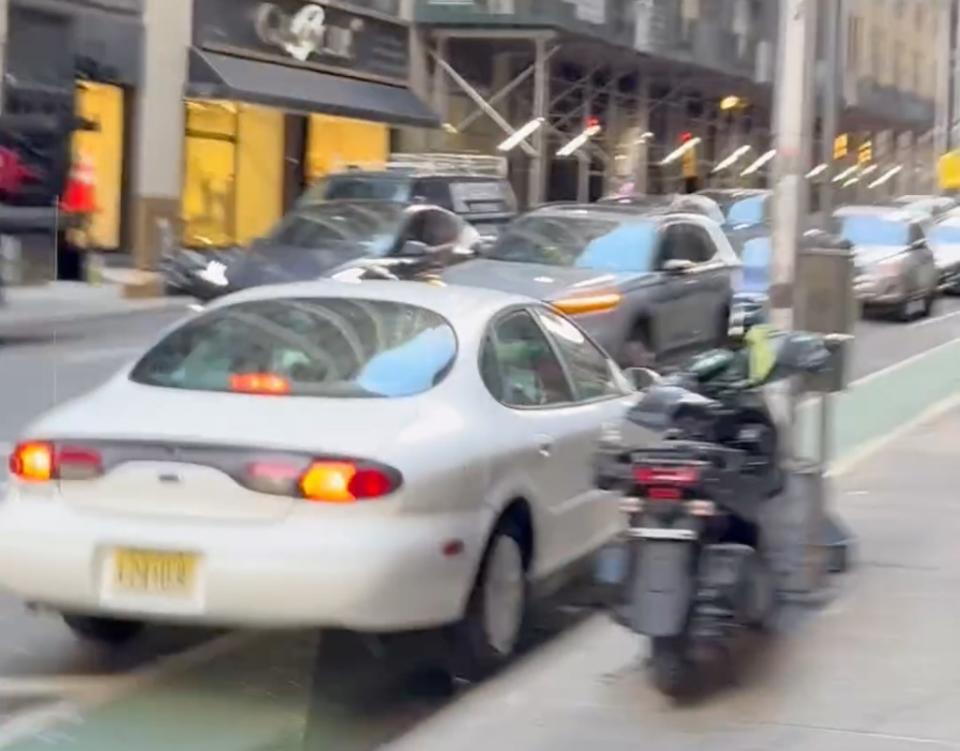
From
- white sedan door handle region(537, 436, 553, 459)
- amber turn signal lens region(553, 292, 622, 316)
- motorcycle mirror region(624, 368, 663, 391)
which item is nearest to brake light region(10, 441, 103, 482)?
white sedan door handle region(537, 436, 553, 459)

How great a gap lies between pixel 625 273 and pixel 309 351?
355 inches

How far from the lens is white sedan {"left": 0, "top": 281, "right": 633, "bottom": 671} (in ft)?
23.0

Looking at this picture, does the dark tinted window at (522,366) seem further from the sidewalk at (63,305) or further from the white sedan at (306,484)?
the sidewalk at (63,305)

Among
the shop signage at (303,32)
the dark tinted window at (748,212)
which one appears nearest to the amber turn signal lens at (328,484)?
the dark tinted window at (748,212)

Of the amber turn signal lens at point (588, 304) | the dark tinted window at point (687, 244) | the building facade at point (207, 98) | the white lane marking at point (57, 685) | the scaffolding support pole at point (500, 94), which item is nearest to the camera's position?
the white lane marking at point (57, 685)

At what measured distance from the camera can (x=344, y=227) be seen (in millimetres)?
20516

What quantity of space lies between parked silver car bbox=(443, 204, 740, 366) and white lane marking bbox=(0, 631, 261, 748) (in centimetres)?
753

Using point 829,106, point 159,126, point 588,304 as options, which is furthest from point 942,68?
point 829,106

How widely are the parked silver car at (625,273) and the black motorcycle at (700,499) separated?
7.61m

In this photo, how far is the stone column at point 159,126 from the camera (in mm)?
29938

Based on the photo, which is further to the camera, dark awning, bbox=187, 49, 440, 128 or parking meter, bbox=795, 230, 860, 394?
dark awning, bbox=187, 49, 440, 128

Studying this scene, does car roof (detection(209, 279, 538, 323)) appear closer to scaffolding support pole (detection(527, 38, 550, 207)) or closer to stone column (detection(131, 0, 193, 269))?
stone column (detection(131, 0, 193, 269))

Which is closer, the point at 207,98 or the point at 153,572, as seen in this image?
the point at 153,572

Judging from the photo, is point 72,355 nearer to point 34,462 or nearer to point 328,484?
point 34,462
